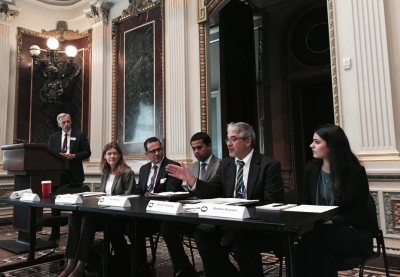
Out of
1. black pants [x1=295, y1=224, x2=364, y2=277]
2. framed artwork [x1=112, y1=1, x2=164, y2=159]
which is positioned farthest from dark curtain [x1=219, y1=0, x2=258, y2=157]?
black pants [x1=295, y1=224, x2=364, y2=277]

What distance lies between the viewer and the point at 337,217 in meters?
1.92

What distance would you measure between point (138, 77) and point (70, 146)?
72.5 inches

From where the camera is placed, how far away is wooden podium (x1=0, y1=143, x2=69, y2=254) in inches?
140

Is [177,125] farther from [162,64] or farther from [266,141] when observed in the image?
[266,141]

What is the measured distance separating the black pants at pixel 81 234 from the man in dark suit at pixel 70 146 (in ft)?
5.61

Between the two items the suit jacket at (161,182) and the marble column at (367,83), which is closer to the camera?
the suit jacket at (161,182)

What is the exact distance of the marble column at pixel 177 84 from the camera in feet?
16.9

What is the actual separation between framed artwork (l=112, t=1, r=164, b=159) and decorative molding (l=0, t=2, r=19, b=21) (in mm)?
1759

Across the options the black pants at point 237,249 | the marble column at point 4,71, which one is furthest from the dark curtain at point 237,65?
the marble column at point 4,71

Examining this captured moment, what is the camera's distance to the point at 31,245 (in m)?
3.16

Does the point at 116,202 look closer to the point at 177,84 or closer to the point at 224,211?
the point at 224,211

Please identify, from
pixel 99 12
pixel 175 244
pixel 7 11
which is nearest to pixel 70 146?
pixel 175 244

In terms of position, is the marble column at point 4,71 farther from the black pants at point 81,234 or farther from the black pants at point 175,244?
the black pants at point 175,244

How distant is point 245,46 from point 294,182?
8.90 ft
